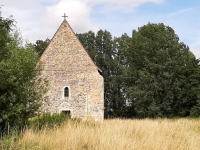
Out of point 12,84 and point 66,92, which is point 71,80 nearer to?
point 66,92

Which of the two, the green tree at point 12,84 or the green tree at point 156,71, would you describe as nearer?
the green tree at point 12,84

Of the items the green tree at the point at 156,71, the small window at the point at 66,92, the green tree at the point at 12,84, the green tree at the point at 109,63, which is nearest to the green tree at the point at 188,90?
the green tree at the point at 156,71

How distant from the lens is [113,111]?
36156 millimetres

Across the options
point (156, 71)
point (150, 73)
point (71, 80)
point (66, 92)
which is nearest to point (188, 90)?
point (156, 71)

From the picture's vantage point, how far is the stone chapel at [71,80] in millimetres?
20125

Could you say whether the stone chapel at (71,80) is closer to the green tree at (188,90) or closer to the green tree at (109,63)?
the green tree at (188,90)

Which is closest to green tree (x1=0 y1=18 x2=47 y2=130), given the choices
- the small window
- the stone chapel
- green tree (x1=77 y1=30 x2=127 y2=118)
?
the stone chapel

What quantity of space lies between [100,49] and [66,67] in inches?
767

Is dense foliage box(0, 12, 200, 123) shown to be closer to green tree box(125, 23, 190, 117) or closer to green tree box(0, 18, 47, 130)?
green tree box(125, 23, 190, 117)

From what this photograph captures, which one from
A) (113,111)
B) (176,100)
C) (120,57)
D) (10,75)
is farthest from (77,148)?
(120,57)

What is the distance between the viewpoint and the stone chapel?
2012 centimetres

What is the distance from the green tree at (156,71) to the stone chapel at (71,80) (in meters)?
10.0

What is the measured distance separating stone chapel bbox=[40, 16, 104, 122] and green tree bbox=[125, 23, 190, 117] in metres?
10.0

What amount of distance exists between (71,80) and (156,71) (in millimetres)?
14159
